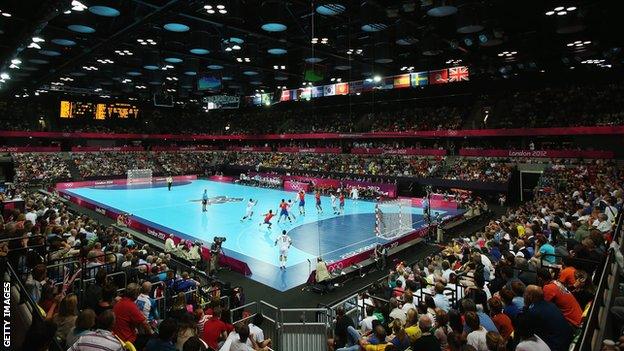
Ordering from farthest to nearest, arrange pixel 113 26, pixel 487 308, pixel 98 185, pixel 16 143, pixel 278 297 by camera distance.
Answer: pixel 16 143, pixel 98 185, pixel 113 26, pixel 278 297, pixel 487 308

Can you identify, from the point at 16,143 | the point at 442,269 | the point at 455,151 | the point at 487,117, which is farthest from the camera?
the point at 16,143

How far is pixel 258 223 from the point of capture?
22.0 m

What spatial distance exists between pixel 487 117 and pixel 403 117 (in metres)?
9.02

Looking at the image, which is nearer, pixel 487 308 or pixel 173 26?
pixel 487 308

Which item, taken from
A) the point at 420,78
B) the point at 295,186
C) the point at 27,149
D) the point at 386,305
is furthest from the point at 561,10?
the point at 27,149

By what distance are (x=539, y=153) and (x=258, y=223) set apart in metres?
21.9

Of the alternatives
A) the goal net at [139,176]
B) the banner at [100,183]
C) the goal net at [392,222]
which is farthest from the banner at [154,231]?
the goal net at [139,176]

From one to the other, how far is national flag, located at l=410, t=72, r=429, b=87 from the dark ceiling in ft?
2.70

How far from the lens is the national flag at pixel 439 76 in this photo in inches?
1003

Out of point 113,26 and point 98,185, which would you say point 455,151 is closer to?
point 113,26

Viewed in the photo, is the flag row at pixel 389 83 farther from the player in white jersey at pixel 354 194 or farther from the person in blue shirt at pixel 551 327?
the person in blue shirt at pixel 551 327

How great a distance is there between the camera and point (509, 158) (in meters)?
30.3

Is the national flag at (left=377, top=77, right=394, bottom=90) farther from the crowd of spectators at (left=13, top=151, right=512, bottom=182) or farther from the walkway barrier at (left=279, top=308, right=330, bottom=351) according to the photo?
the walkway barrier at (left=279, top=308, right=330, bottom=351)

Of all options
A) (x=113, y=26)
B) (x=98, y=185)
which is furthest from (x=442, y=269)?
(x=98, y=185)
